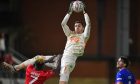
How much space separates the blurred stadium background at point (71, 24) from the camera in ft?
120

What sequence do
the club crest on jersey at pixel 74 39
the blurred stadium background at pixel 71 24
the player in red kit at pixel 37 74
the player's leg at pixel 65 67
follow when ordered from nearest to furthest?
the player in red kit at pixel 37 74 → the player's leg at pixel 65 67 → the club crest on jersey at pixel 74 39 → the blurred stadium background at pixel 71 24

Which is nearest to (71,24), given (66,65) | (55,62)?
(55,62)

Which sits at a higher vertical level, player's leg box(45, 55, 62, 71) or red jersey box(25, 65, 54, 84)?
player's leg box(45, 55, 62, 71)

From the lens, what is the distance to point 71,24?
3597 centimetres

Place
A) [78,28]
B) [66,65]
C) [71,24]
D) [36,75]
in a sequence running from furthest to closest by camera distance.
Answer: [71,24] < [78,28] < [66,65] < [36,75]

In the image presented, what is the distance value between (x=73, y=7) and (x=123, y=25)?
1324cm

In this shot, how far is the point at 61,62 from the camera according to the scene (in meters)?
22.7

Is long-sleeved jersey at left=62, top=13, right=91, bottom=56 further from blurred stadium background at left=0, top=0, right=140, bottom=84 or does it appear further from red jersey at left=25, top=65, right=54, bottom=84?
blurred stadium background at left=0, top=0, right=140, bottom=84

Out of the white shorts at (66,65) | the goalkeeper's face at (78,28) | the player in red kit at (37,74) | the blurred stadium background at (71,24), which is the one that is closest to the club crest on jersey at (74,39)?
the goalkeeper's face at (78,28)

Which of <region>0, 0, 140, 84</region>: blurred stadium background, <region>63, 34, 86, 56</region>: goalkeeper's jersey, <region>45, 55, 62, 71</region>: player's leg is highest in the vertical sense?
<region>63, 34, 86, 56</region>: goalkeeper's jersey

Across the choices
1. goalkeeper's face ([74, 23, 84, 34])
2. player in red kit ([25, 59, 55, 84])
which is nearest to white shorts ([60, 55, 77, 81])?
player in red kit ([25, 59, 55, 84])

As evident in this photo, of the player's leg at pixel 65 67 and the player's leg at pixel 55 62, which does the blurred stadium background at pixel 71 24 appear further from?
the player's leg at pixel 65 67

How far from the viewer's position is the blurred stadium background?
1437 inches

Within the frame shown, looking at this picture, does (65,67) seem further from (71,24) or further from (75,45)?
(71,24)
